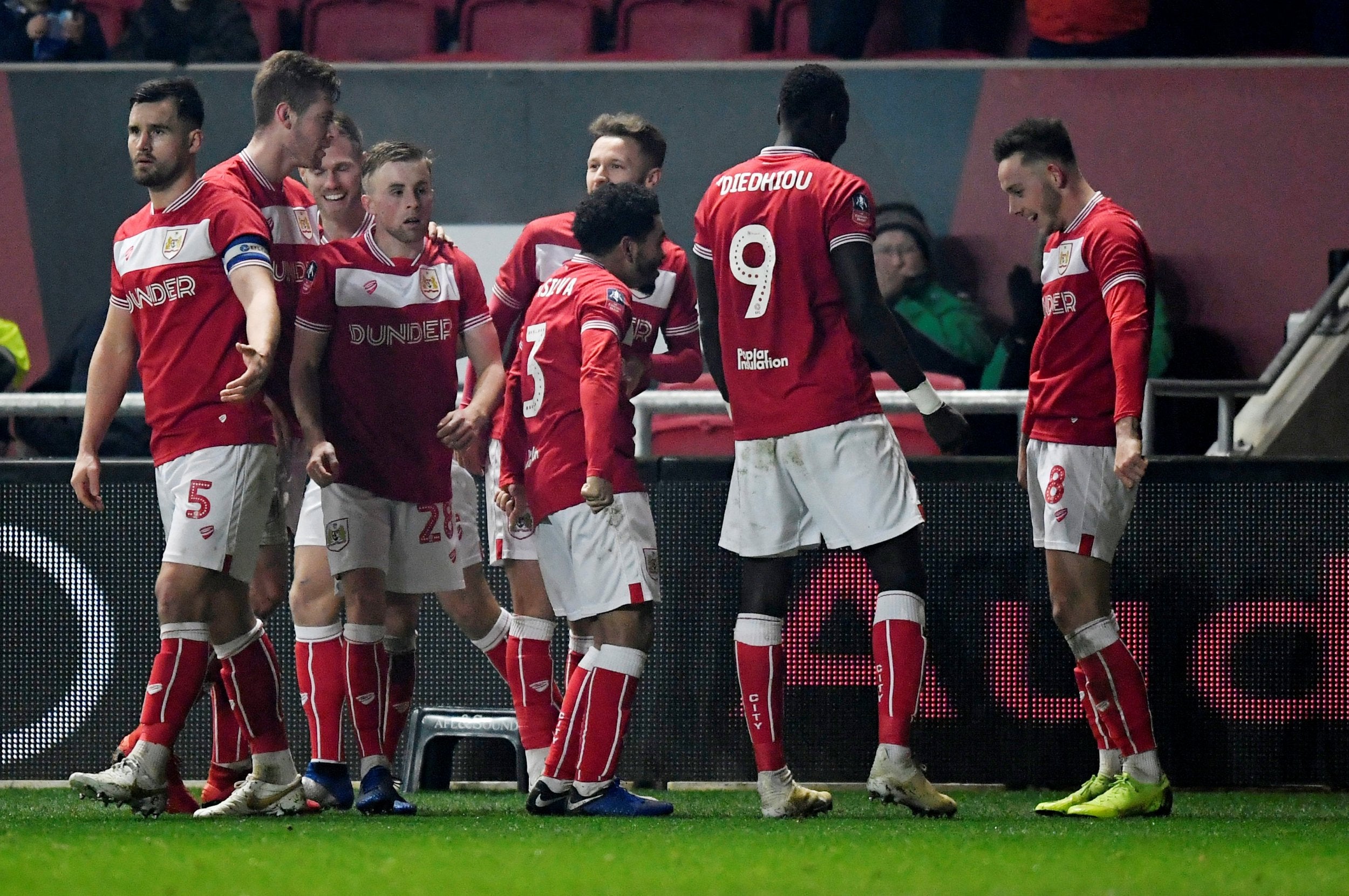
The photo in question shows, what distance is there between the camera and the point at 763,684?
5.18m

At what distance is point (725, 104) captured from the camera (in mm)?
10078

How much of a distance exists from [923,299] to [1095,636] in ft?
13.9

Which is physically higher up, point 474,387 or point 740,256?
point 740,256

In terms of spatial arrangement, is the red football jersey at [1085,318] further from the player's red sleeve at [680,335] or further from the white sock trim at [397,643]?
the white sock trim at [397,643]

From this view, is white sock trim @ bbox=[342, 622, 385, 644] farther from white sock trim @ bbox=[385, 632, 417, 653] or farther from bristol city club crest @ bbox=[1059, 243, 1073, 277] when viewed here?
bristol city club crest @ bbox=[1059, 243, 1073, 277]

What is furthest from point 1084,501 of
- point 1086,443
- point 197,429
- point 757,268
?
point 197,429

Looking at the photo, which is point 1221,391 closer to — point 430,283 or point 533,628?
point 533,628

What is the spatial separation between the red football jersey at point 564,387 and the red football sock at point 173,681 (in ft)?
3.41

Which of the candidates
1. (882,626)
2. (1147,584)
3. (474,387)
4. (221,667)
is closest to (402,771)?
(221,667)

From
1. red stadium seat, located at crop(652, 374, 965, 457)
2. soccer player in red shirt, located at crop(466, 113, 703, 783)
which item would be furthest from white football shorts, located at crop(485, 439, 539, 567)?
red stadium seat, located at crop(652, 374, 965, 457)

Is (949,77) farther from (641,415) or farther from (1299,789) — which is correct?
(1299,789)

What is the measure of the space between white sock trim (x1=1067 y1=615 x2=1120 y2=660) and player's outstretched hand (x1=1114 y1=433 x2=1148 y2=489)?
0.51m

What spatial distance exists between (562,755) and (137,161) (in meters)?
2.05

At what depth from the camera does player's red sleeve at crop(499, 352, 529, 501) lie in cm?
546
